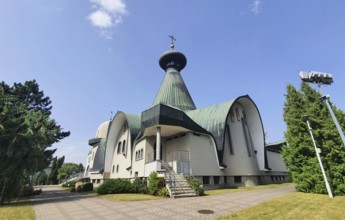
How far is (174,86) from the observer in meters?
33.7

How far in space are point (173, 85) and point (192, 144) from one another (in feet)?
54.1

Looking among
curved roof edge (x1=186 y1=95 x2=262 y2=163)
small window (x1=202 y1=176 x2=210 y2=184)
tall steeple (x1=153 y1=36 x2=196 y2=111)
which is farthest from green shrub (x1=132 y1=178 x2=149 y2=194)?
tall steeple (x1=153 y1=36 x2=196 y2=111)

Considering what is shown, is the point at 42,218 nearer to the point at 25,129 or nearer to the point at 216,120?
the point at 25,129

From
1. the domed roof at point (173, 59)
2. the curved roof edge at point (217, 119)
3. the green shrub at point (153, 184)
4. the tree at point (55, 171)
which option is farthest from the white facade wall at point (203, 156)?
the tree at point (55, 171)

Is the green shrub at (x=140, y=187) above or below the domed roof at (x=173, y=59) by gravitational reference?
below

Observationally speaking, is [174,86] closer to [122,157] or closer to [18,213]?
[122,157]

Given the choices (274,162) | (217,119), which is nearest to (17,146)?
(217,119)

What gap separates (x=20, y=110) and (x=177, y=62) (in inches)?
1179

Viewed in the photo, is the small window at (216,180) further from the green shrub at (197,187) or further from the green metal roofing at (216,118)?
the green shrub at (197,187)

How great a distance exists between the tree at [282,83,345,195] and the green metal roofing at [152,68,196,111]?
16.7 m

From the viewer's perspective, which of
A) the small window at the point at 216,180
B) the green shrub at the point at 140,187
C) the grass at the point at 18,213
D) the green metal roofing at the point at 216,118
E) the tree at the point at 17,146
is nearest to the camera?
the grass at the point at 18,213

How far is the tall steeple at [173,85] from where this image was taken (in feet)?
101

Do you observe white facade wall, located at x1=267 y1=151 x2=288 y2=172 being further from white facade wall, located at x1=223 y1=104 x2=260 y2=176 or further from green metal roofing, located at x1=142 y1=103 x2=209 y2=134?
green metal roofing, located at x1=142 y1=103 x2=209 y2=134

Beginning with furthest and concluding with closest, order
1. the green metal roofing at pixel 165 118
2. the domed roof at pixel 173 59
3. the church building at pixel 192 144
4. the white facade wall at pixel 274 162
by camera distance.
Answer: the domed roof at pixel 173 59
the white facade wall at pixel 274 162
the church building at pixel 192 144
the green metal roofing at pixel 165 118
